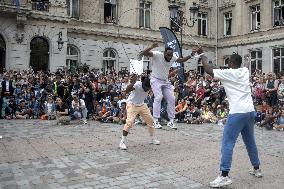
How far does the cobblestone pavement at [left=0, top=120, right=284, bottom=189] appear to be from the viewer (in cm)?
530

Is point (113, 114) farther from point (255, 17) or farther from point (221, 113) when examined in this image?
point (255, 17)

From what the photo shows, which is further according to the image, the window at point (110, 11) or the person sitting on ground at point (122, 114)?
the window at point (110, 11)

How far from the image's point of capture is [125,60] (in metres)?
28.8

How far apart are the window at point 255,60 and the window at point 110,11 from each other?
1219cm

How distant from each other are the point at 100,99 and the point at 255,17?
19275mm

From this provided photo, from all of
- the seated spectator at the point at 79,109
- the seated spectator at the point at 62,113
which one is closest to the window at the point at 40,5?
the seated spectator at the point at 62,113

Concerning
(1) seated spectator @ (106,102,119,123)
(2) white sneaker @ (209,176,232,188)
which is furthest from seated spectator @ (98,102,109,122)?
(2) white sneaker @ (209,176,232,188)

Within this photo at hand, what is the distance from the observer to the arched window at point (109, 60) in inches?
1097

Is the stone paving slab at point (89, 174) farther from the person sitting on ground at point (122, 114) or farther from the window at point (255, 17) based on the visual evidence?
the window at point (255, 17)

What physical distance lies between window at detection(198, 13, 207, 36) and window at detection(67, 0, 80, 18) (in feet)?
40.8

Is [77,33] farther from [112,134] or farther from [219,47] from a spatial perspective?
[112,134]

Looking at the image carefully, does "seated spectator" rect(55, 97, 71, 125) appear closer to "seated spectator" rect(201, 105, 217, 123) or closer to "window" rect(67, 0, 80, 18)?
"seated spectator" rect(201, 105, 217, 123)

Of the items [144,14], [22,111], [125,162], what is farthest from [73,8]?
[125,162]

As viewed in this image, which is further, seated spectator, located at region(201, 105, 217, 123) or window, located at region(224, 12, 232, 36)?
window, located at region(224, 12, 232, 36)
